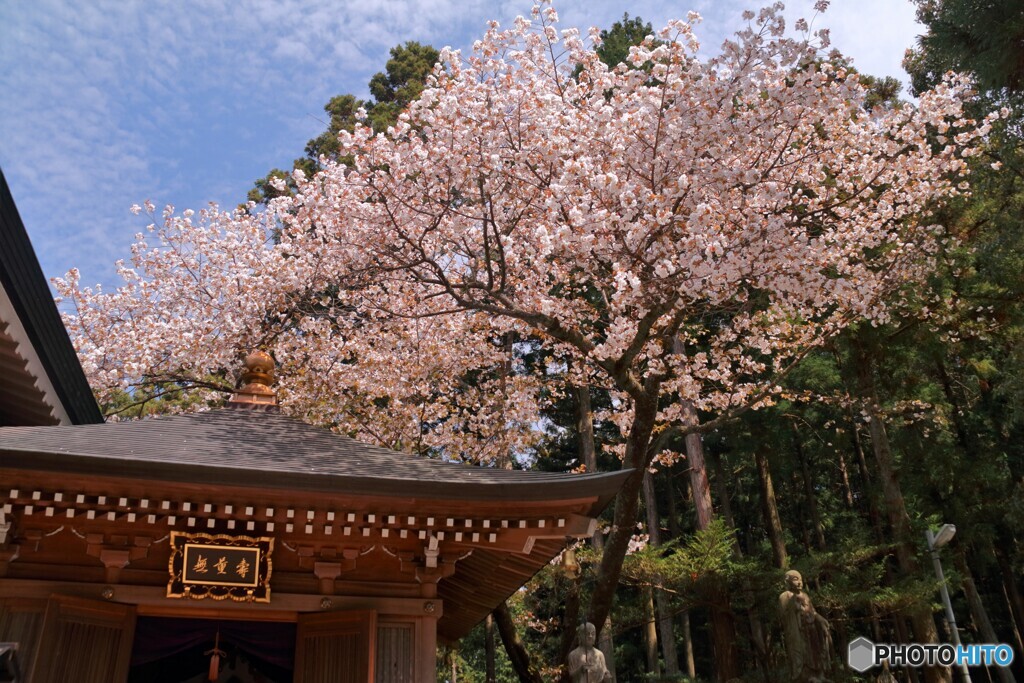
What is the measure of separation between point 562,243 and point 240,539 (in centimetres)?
468

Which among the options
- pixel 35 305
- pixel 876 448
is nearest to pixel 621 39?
pixel 876 448

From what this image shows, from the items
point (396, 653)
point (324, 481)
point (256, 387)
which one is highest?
point (256, 387)

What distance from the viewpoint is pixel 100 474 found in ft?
15.6

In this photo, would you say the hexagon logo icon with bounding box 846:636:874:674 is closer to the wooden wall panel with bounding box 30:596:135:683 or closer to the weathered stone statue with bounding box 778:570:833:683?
the weathered stone statue with bounding box 778:570:833:683

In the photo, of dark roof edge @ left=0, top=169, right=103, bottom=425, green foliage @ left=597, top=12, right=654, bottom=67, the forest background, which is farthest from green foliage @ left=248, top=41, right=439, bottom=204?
dark roof edge @ left=0, top=169, right=103, bottom=425

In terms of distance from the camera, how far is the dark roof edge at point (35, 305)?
19.8ft

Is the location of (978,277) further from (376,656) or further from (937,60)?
(376,656)

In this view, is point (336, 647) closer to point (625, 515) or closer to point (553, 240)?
point (625, 515)

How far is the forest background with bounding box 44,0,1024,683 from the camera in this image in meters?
10.4

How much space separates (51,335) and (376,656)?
436 cm

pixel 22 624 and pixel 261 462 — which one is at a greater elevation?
pixel 261 462

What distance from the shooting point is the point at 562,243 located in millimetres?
8523

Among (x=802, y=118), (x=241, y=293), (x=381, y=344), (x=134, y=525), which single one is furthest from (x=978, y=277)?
(x=134, y=525)

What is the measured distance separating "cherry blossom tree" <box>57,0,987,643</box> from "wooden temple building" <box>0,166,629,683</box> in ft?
6.88
